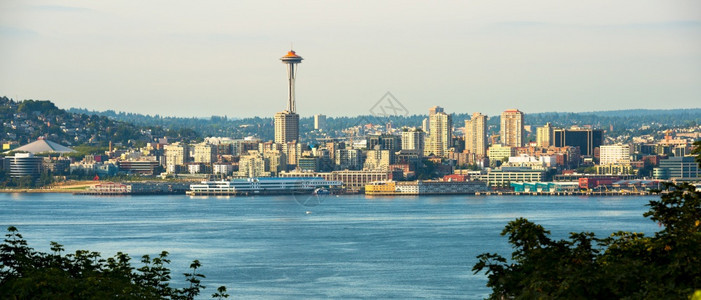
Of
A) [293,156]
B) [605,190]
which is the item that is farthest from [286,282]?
[293,156]

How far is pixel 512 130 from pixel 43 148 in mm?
43960

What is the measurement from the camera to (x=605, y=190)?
86.9 m

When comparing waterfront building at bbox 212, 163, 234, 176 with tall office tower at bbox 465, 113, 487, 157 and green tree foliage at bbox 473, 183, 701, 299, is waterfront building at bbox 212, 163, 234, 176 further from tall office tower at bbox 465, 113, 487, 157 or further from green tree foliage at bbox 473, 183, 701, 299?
green tree foliage at bbox 473, 183, 701, 299

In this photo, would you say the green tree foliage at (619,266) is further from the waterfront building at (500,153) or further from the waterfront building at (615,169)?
the waterfront building at (500,153)

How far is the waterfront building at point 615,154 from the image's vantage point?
349 ft

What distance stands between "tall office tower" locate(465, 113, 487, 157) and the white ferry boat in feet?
112

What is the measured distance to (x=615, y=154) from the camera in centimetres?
10881

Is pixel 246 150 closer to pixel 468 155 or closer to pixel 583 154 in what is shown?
pixel 468 155

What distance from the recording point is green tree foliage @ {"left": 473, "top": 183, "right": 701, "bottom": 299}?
11984mm

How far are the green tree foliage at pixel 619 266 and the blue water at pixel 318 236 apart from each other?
38.8 feet

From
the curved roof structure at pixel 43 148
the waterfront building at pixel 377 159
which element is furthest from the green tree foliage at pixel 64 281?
the curved roof structure at pixel 43 148

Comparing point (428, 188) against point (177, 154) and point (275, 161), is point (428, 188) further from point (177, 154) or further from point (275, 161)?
point (177, 154)

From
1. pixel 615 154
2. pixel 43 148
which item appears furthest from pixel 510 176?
pixel 43 148

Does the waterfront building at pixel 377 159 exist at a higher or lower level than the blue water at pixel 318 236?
higher
